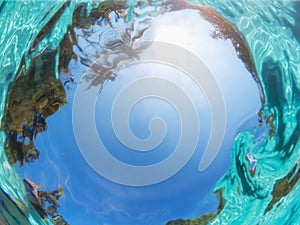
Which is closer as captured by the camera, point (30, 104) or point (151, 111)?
point (151, 111)

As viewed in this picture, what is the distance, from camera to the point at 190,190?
124 cm

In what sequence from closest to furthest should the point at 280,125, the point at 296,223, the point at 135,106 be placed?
the point at 135,106 < the point at 280,125 < the point at 296,223

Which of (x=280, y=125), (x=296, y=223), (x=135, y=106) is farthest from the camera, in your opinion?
(x=296, y=223)

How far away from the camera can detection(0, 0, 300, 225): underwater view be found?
1.21 meters

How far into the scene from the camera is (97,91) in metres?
1.21

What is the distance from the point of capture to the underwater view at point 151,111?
1208 millimetres

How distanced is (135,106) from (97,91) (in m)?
0.10

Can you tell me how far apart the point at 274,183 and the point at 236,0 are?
0.49 meters

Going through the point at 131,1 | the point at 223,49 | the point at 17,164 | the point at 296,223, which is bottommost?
the point at 296,223

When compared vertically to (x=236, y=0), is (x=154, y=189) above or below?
below

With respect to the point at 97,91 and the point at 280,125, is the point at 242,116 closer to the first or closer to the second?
the point at 280,125

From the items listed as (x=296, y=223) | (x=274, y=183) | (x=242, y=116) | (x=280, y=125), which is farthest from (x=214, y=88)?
(x=296, y=223)

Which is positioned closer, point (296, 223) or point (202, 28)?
point (202, 28)

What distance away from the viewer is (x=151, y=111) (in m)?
1.19
